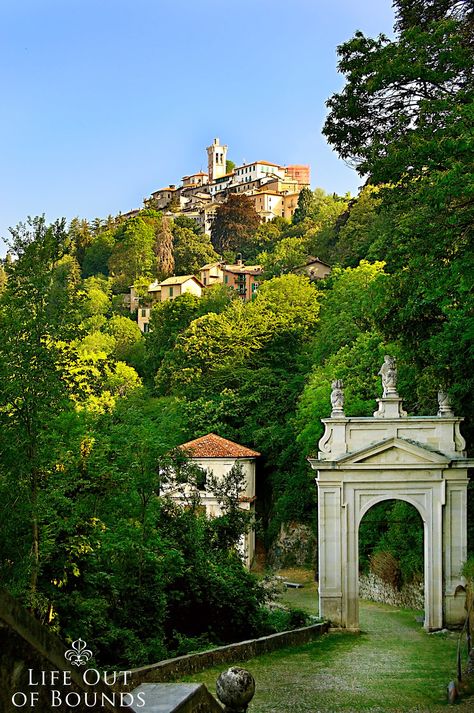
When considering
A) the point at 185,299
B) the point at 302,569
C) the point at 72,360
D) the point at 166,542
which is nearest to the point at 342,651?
the point at 166,542

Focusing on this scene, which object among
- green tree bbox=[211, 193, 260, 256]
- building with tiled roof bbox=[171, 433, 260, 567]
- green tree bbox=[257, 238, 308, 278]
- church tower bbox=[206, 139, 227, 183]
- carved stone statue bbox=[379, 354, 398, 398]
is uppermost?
church tower bbox=[206, 139, 227, 183]

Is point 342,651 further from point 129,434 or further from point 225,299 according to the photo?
point 225,299

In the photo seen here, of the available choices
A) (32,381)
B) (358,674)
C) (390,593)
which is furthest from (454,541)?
(32,381)

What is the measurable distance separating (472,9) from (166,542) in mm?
13503

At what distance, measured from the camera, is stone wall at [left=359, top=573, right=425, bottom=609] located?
28.3 m

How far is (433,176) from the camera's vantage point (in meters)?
16.5

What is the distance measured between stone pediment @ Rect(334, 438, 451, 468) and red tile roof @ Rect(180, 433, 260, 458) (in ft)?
62.7

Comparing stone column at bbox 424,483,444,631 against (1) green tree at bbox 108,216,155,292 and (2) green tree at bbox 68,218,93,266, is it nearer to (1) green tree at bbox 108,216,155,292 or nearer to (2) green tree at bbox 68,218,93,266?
(1) green tree at bbox 108,216,155,292

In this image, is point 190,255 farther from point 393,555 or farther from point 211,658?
point 211,658

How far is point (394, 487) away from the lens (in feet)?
75.6

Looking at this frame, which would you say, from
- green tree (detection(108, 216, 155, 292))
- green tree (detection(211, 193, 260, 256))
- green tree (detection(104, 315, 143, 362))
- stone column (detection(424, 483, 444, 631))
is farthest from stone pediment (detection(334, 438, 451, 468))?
green tree (detection(211, 193, 260, 256))

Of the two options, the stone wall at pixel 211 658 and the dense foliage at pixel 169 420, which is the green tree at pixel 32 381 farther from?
the stone wall at pixel 211 658

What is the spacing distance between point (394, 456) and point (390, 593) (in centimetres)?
942

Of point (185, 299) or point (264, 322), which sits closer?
point (264, 322)
